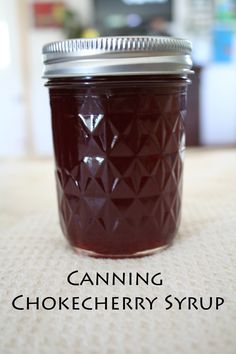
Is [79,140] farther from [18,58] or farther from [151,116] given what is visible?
[18,58]

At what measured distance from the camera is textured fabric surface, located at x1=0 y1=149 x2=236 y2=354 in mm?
273

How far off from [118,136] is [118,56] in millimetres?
77

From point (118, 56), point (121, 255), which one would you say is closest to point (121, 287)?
point (121, 255)

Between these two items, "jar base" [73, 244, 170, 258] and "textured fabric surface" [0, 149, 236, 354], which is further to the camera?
"jar base" [73, 244, 170, 258]

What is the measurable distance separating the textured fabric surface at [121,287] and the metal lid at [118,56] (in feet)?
0.63

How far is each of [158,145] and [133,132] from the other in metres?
0.03

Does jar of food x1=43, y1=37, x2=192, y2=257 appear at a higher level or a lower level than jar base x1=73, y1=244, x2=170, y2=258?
higher

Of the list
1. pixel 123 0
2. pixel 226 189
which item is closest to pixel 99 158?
pixel 226 189

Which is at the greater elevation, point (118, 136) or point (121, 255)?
point (118, 136)

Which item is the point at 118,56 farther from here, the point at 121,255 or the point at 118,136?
the point at 121,255

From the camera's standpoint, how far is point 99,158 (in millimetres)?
406

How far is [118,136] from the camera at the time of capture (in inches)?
15.6

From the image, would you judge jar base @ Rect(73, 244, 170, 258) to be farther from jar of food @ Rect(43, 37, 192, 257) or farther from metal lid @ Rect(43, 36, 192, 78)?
metal lid @ Rect(43, 36, 192, 78)

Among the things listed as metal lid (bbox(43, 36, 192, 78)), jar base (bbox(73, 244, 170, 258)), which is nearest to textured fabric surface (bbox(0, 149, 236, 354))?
jar base (bbox(73, 244, 170, 258))
